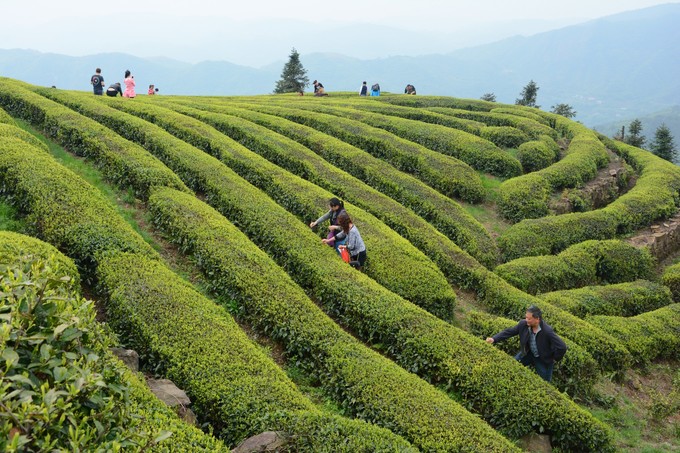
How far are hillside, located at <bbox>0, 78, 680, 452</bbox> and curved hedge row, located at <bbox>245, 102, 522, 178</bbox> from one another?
144mm

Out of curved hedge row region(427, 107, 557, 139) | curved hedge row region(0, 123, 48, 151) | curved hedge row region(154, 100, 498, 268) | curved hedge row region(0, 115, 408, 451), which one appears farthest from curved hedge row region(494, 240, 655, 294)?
curved hedge row region(0, 123, 48, 151)

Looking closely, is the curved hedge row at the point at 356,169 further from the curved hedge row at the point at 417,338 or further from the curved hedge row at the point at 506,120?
the curved hedge row at the point at 506,120

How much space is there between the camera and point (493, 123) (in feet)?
106

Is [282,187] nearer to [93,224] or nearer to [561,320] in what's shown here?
[93,224]

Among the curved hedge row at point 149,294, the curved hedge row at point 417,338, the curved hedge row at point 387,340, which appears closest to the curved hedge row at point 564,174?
the curved hedge row at point 417,338

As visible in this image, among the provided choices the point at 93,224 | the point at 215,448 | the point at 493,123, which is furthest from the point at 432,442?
the point at 493,123

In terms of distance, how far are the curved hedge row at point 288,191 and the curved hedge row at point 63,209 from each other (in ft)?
15.8

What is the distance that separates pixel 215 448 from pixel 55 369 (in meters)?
3.60

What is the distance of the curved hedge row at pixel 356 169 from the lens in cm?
1864

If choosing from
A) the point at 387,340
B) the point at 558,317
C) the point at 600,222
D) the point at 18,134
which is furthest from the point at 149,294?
the point at 600,222

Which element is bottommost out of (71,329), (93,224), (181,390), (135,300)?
(181,390)

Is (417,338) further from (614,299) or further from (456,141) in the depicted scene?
(456,141)

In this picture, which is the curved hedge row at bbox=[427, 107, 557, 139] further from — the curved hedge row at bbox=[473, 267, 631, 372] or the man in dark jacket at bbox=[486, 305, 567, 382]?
the man in dark jacket at bbox=[486, 305, 567, 382]

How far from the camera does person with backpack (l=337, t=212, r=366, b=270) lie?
550 inches
